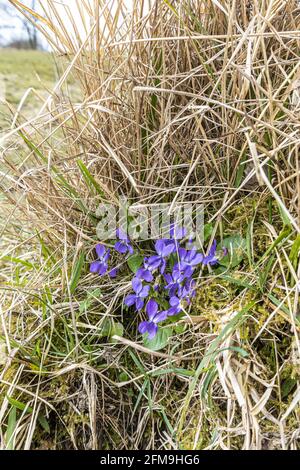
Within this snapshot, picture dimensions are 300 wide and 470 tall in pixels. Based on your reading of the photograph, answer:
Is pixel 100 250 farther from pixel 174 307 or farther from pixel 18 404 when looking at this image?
pixel 18 404

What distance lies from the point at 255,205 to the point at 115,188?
0.33m

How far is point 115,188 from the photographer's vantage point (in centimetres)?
117

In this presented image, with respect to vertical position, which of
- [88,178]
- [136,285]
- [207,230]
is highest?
[88,178]

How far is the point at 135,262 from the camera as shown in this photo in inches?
43.3

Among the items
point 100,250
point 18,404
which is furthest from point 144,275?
point 18,404

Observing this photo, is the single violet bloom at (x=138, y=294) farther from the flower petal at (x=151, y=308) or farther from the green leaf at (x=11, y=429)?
the green leaf at (x=11, y=429)

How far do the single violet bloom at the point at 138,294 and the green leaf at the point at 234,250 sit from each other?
174 millimetres

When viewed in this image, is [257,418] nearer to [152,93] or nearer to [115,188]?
[115,188]

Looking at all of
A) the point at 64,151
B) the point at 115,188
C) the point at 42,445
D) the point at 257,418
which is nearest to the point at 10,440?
the point at 42,445

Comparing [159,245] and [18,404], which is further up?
[159,245]

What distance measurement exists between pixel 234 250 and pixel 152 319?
0.23 m

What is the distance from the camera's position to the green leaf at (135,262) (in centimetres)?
109

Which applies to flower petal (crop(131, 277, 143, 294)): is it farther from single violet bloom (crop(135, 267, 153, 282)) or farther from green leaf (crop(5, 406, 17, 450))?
green leaf (crop(5, 406, 17, 450))

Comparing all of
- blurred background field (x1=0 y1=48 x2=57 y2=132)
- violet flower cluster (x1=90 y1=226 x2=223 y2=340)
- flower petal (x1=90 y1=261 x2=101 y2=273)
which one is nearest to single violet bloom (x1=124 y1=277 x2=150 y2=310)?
violet flower cluster (x1=90 y1=226 x2=223 y2=340)
